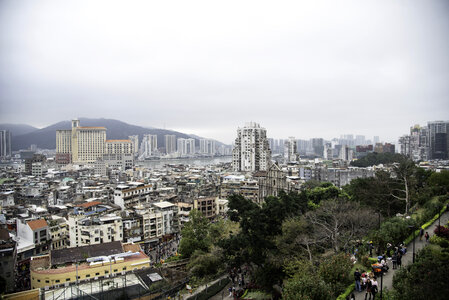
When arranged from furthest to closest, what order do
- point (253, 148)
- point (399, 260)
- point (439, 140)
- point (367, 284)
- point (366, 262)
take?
point (439, 140)
point (253, 148)
point (366, 262)
point (399, 260)
point (367, 284)

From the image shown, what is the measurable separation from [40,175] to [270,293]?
58415mm

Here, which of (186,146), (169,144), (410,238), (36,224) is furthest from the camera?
(169,144)

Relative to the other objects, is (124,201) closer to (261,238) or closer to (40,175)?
(261,238)

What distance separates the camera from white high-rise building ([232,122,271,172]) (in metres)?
62.7

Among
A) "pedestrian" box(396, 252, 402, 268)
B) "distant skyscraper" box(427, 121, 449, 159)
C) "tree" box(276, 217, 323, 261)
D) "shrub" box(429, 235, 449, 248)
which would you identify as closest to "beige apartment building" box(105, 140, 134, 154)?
"distant skyscraper" box(427, 121, 449, 159)

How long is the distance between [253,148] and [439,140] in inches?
1570

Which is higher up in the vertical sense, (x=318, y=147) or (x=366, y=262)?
(x=318, y=147)

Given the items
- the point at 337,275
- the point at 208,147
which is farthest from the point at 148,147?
the point at 337,275

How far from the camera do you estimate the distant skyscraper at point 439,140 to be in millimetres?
65688

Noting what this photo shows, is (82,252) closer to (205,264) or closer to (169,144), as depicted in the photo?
(205,264)

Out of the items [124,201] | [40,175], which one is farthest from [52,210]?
[40,175]

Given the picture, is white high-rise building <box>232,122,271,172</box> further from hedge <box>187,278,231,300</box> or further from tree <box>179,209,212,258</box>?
hedge <box>187,278,231,300</box>

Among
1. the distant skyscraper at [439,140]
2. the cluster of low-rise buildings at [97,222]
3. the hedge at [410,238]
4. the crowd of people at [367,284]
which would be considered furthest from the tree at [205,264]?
the distant skyscraper at [439,140]

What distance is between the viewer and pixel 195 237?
18.1 meters
